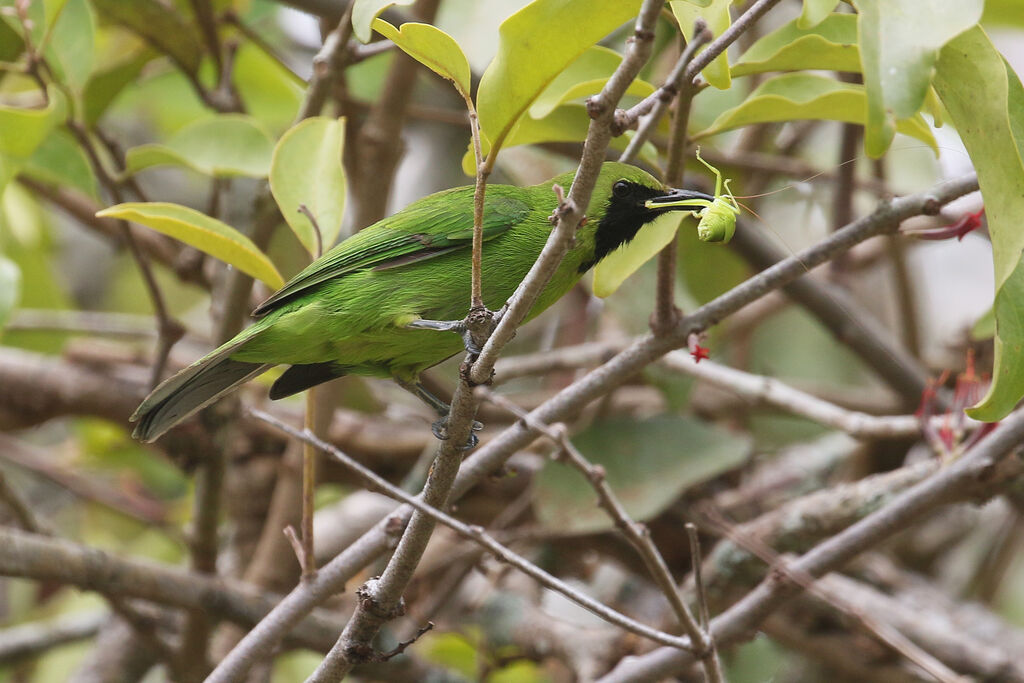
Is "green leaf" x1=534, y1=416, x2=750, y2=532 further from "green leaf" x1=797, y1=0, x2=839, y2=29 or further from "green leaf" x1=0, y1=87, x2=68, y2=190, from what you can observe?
"green leaf" x1=797, y1=0, x2=839, y2=29

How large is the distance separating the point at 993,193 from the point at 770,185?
10.4 feet

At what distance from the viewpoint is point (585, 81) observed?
2385 millimetres

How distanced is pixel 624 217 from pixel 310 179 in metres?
0.85

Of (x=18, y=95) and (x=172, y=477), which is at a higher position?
(x=18, y=95)

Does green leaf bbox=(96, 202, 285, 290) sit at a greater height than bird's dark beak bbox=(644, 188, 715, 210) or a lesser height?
lesser

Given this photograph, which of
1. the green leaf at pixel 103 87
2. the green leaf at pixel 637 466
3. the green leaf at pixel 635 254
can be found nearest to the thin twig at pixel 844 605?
the green leaf at pixel 637 466

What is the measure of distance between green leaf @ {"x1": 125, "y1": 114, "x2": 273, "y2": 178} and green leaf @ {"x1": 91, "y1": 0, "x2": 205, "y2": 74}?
66 cm

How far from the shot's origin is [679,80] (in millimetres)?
1624

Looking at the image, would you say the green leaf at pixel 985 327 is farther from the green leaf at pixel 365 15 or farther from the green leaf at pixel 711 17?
the green leaf at pixel 365 15

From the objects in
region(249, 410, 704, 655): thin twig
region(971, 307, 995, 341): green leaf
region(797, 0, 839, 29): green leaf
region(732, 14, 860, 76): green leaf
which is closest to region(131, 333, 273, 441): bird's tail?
region(249, 410, 704, 655): thin twig

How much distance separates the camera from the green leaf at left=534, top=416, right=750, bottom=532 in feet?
11.5

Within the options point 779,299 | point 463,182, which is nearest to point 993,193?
point 779,299

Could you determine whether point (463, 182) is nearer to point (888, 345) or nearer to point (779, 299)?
point (779, 299)

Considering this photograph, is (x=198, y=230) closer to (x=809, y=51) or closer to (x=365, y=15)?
(x=365, y=15)
